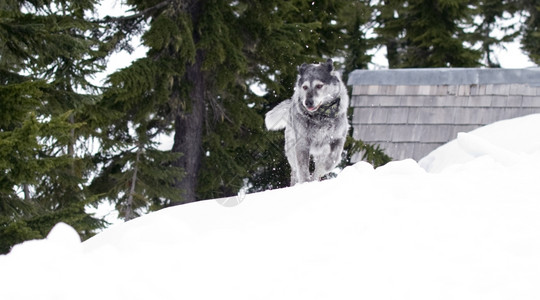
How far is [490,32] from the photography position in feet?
87.0

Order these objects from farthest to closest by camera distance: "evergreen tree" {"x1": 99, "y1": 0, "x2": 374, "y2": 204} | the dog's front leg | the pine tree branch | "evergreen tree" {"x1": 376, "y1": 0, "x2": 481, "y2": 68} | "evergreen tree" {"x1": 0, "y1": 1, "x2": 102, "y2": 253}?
1. "evergreen tree" {"x1": 376, "y1": 0, "x2": 481, "y2": 68}
2. the pine tree branch
3. "evergreen tree" {"x1": 99, "y1": 0, "x2": 374, "y2": 204}
4. the dog's front leg
5. "evergreen tree" {"x1": 0, "y1": 1, "x2": 102, "y2": 253}

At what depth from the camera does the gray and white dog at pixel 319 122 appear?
23.9 ft

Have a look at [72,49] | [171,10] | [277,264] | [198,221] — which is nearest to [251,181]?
[171,10]

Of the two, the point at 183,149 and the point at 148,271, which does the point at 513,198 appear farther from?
the point at 183,149

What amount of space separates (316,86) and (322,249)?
3.52 m

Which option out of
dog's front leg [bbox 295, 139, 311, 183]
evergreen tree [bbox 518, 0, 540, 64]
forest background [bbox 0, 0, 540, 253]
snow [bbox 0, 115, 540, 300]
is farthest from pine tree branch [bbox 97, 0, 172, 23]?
evergreen tree [bbox 518, 0, 540, 64]

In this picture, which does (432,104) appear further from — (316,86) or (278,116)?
(316,86)

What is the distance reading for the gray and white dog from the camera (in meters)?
7.28

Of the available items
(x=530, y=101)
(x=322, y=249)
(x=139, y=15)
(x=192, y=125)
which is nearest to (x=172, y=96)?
(x=192, y=125)

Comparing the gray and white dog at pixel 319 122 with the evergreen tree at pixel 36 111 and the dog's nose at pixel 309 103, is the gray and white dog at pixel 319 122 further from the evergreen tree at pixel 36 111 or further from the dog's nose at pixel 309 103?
the evergreen tree at pixel 36 111

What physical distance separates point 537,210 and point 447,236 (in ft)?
2.62

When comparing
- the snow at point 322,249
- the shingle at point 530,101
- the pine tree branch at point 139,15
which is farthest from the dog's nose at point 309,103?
the shingle at point 530,101

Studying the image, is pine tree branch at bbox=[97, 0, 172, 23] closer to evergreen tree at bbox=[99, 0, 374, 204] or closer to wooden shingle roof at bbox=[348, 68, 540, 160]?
evergreen tree at bbox=[99, 0, 374, 204]

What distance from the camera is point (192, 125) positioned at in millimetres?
12500
